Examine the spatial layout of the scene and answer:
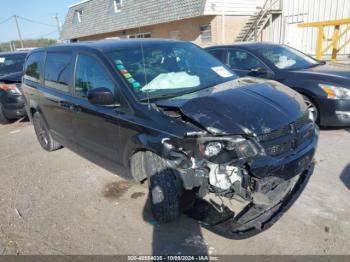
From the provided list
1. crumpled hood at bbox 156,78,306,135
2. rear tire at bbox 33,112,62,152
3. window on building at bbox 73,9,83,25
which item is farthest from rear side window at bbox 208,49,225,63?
window on building at bbox 73,9,83,25

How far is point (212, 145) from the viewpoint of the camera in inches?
104

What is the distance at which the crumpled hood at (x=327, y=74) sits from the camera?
198 inches

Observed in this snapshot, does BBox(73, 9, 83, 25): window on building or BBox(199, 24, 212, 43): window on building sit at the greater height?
BBox(73, 9, 83, 25): window on building

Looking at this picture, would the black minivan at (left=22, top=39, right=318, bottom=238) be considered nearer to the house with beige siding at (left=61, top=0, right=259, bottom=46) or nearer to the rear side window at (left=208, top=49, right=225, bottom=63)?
the rear side window at (left=208, top=49, right=225, bottom=63)

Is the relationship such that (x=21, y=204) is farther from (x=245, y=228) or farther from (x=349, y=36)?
(x=349, y=36)

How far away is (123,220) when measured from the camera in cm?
330

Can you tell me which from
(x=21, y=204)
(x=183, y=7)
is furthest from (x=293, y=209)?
(x=183, y=7)

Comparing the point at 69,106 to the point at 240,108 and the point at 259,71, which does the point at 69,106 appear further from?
the point at 259,71

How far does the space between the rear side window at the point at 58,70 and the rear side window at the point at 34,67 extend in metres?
0.33

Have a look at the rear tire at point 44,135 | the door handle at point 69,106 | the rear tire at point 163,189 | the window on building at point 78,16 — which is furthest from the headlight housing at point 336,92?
the window on building at point 78,16

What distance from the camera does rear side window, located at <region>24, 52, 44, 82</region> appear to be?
5.06 metres

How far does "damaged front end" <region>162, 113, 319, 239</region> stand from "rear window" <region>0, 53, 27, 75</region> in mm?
7666

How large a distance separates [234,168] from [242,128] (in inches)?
13.7

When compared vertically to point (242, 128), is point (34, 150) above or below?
below
